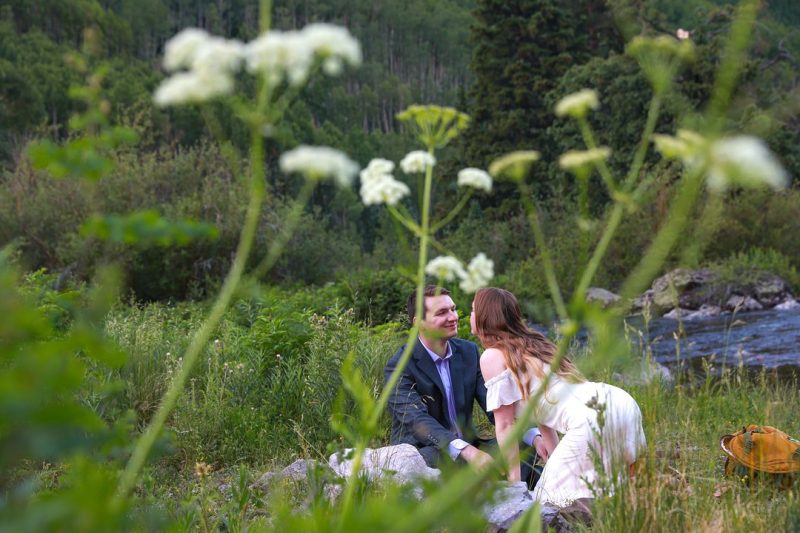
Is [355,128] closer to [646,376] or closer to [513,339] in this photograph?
[646,376]

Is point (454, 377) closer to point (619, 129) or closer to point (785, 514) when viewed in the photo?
point (785, 514)

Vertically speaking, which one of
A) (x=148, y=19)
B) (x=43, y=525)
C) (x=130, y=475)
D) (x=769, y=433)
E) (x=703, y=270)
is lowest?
(x=703, y=270)

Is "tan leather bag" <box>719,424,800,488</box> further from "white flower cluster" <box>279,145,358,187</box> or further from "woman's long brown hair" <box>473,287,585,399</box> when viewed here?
"white flower cluster" <box>279,145,358,187</box>

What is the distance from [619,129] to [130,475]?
24.2 meters

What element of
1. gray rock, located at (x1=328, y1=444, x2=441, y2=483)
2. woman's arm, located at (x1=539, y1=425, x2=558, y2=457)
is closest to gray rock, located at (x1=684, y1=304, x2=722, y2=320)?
woman's arm, located at (x1=539, y1=425, x2=558, y2=457)

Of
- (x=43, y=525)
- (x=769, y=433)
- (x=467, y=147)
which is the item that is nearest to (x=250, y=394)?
(x=769, y=433)

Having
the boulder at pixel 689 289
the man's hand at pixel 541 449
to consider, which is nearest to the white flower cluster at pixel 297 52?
the man's hand at pixel 541 449

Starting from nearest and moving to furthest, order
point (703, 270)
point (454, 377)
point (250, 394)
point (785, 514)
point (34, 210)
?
point (785, 514)
point (454, 377)
point (250, 394)
point (34, 210)
point (703, 270)

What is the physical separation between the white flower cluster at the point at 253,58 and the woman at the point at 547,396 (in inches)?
109

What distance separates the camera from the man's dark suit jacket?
185 inches

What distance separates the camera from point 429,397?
15.7 ft

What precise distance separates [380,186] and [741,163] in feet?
1.88

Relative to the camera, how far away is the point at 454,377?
201 inches

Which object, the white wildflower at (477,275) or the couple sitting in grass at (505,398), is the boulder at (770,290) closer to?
the couple sitting in grass at (505,398)
